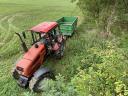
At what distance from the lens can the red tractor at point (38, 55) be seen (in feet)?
33.6

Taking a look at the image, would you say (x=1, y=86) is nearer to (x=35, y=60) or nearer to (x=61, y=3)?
(x=35, y=60)

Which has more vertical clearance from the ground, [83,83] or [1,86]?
[83,83]

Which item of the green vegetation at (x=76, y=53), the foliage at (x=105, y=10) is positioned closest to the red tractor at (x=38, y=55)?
the green vegetation at (x=76, y=53)

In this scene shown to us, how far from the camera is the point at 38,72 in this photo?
1027 cm

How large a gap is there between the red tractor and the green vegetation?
53 cm

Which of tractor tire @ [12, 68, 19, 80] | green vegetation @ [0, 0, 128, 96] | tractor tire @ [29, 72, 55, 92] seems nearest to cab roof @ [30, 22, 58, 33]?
green vegetation @ [0, 0, 128, 96]

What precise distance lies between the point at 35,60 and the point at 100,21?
19.9 ft

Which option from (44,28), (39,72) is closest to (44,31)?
(44,28)

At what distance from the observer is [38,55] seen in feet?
36.1

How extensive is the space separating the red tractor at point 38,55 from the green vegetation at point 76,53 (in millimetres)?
528

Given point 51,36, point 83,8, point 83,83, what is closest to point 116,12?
point 83,8

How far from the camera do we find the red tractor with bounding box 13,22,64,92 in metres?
10.2

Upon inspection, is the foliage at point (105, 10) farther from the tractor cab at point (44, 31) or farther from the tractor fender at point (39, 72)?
the tractor fender at point (39, 72)

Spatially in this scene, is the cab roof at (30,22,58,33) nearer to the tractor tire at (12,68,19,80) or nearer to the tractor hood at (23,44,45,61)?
the tractor hood at (23,44,45,61)
